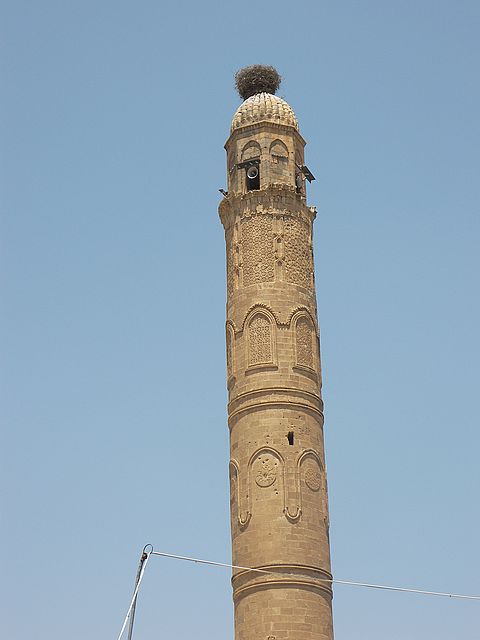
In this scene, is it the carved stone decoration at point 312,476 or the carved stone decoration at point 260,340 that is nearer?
the carved stone decoration at point 312,476

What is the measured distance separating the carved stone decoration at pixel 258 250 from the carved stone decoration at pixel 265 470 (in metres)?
3.99

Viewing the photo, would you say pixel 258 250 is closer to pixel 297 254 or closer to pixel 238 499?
pixel 297 254

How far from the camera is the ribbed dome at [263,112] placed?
2717 cm

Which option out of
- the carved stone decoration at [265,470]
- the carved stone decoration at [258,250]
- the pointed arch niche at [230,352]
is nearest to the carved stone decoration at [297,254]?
the carved stone decoration at [258,250]

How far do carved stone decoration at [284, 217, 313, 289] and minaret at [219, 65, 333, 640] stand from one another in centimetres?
3

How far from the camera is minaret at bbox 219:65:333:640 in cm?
2298

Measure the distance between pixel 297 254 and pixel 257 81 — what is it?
16.6 ft

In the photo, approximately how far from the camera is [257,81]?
28500 mm

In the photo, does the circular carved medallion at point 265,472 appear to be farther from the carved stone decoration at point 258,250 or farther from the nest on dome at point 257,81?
the nest on dome at point 257,81

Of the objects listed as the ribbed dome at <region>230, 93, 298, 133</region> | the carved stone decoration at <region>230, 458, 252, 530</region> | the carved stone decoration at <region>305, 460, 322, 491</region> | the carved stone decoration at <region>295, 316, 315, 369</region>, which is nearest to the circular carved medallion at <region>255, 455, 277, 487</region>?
the carved stone decoration at <region>230, 458, 252, 530</region>

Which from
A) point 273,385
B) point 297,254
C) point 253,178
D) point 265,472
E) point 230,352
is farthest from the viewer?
point 253,178

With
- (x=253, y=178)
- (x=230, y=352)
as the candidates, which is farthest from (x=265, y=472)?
(x=253, y=178)

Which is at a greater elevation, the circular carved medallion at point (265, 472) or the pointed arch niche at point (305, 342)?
the pointed arch niche at point (305, 342)

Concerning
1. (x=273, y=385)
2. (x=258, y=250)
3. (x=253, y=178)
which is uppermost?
(x=253, y=178)
